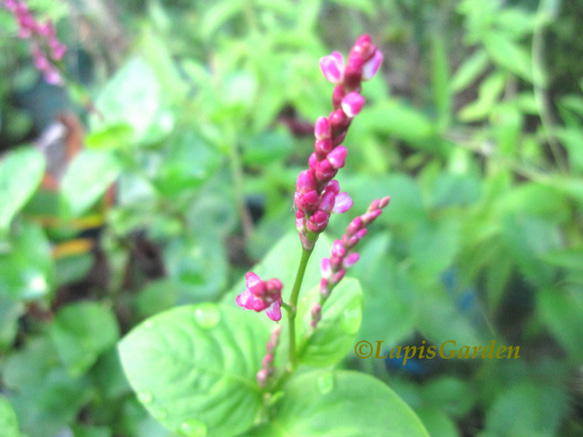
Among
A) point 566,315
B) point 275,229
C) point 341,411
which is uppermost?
point 341,411

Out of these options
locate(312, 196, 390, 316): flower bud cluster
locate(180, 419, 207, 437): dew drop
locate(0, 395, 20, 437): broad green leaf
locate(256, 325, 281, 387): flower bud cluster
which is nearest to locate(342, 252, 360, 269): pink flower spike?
locate(312, 196, 390, 316): flower bud cluster

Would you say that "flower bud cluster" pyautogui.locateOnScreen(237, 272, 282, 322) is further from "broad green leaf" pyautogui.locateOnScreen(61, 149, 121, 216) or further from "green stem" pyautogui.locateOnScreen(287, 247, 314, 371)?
"broad green leaf" pyautogui.locateOnScreen(61, 149, 121, 216)

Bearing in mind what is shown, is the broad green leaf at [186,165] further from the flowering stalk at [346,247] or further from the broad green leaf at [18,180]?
the flowering stalk at [346,247]

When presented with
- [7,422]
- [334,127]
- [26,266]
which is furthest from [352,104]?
[26,266]

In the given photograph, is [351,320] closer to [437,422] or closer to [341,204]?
[341,204]

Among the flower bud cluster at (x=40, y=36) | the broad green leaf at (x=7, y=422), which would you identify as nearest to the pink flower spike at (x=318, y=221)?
the broad green leaf at (x=7, y=422)

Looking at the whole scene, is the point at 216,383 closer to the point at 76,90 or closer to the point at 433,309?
the point at 433,309

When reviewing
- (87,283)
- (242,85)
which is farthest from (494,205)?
(87,283)
